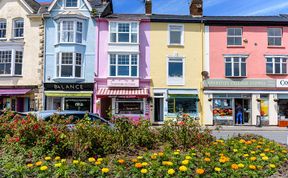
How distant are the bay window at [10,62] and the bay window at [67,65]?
4110 mm

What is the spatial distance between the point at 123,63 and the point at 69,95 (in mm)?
5803

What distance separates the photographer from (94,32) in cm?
2742

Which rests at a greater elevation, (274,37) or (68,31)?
(68,31)

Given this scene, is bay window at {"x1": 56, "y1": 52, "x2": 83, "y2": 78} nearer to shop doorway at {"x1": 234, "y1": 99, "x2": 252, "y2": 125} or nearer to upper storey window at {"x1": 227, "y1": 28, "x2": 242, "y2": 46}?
upper storey window at {"x1": 227, "y1": 28, "x2": 242, "y2": 46}

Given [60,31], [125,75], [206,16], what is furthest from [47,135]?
[206,16]

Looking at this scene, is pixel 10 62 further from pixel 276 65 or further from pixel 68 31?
pixel 276 65

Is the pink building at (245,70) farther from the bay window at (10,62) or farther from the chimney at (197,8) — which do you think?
the bay window at (10,62)

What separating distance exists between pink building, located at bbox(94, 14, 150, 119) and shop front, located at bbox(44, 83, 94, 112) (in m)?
0.93

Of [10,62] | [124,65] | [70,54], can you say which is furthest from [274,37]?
[10,62]

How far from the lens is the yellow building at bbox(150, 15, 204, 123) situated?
88.3ft

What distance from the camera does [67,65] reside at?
26750 millimetres

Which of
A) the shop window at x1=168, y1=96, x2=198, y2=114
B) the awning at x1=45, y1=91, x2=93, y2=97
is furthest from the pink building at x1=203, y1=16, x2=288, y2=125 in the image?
the awning at x1=45, y1=91, x2=93, y2=97

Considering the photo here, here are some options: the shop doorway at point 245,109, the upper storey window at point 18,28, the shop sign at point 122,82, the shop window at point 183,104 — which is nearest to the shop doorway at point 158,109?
the shop window at point 183,104

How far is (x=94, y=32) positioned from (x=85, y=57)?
8.43ft
